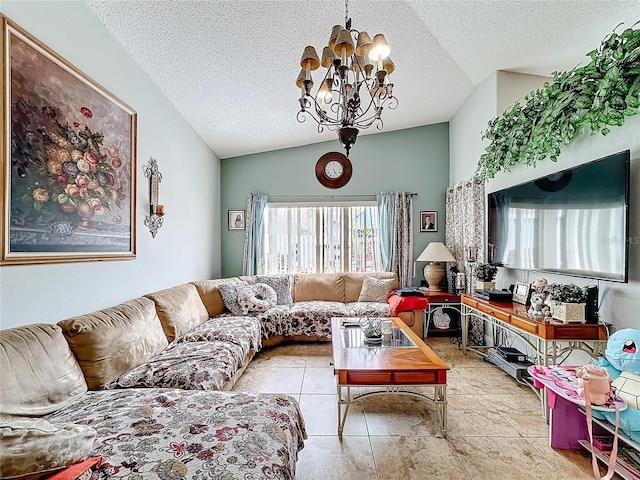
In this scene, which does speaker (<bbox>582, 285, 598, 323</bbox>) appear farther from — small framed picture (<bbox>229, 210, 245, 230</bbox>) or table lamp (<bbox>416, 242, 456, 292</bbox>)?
small framed picture (<bbox>229, 210, 245, 230</bbox>)

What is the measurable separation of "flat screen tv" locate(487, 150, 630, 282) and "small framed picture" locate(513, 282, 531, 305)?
0.59 feet

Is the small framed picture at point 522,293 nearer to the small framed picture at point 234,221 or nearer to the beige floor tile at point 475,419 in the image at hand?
the beige floor tile at point 475,419

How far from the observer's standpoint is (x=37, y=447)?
1.00 metres

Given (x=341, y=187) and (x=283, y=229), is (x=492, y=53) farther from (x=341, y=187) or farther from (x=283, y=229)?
(x=283, y=229)

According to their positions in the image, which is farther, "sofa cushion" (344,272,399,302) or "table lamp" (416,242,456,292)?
"sofa cushion" (344,272,399,302)

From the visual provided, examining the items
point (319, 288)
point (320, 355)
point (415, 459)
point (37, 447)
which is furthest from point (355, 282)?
point (37, 447)

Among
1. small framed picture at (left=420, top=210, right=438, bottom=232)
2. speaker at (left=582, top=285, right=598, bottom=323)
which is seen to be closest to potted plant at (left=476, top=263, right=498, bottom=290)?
speaker at (left=582, top=285, right=598, bottom=323)

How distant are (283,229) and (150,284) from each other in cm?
241

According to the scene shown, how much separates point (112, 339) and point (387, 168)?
423cm

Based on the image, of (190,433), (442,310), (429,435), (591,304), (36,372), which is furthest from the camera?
(442,310)

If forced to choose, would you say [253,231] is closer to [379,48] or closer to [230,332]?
[230,332]

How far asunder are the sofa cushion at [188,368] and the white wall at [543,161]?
2731mm

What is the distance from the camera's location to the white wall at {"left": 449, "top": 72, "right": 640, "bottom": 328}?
2105mm

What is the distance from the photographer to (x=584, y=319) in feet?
7.64
